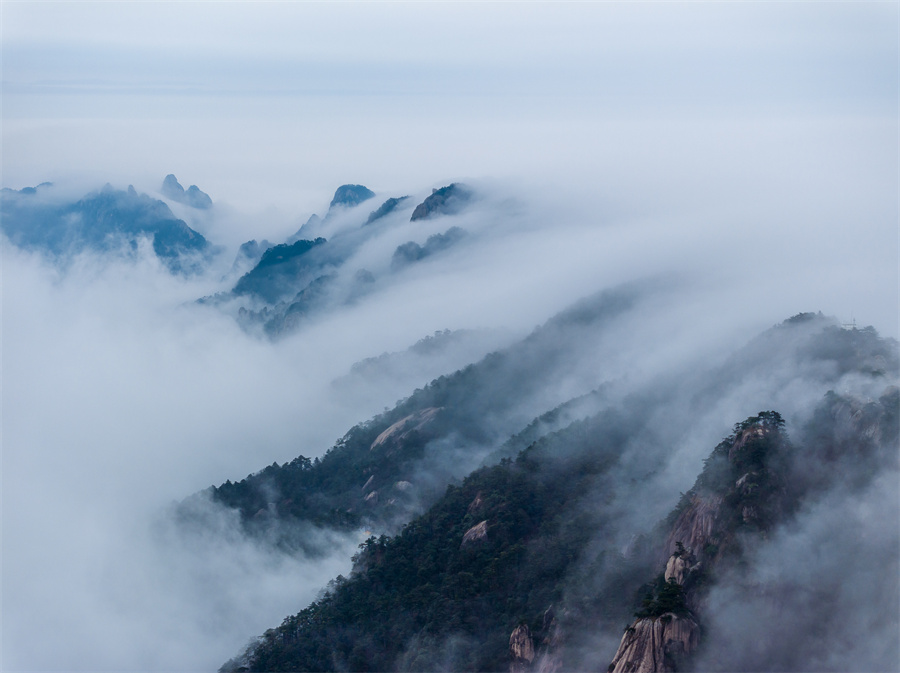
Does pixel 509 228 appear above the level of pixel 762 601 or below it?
above

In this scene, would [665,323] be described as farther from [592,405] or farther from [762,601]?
[762,601]

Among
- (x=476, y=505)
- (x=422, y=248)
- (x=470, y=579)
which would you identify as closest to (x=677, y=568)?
(x=470, y=579)

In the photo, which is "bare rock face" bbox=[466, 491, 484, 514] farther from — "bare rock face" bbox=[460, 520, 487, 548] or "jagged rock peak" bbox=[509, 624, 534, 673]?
"jagged rock peak" bbox=[509, 624, 534, 673]

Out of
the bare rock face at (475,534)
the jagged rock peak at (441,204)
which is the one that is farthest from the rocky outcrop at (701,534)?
the jagged rock peak at (441,204)

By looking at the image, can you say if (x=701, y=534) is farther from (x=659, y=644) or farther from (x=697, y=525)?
(x=659, y=644)

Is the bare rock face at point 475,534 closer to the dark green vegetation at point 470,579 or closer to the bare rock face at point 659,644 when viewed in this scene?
the dark green vegetation at point 470,579

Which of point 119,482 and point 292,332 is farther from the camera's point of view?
point 292,332

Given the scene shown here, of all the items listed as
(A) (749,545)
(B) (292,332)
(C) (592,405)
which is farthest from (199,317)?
(A) (749,545)

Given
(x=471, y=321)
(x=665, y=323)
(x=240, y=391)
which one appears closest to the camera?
(x=665, y=323)
